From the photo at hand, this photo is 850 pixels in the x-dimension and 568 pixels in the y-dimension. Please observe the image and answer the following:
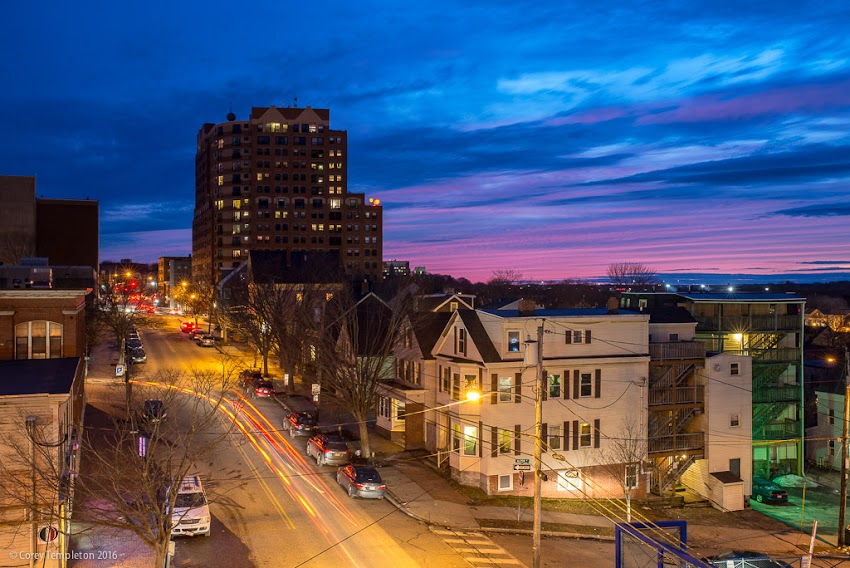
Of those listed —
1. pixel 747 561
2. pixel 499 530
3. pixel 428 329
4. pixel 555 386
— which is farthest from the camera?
pixel 428 329

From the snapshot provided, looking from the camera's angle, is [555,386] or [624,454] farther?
[624,454]

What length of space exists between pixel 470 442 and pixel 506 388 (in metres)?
3.66

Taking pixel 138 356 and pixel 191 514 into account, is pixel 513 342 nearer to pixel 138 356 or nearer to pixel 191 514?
pixel 191 514

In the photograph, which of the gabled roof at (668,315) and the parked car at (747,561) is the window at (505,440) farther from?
the gabled roof at (668,315)

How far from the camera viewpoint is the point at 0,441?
22172mm

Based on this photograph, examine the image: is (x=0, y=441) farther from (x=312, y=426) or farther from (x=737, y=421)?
(x=737, y=421)

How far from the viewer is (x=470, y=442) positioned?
127 ft

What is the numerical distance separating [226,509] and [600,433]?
2218cm

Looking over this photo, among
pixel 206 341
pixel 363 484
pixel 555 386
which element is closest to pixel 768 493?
pixel 555 386

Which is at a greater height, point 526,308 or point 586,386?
point 526,308

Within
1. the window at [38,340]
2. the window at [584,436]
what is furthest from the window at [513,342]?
the window at [38,340]

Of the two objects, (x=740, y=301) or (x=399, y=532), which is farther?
(x=740, y=301)

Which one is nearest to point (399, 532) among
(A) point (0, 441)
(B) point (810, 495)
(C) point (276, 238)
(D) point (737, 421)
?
(A) point (0, 441)

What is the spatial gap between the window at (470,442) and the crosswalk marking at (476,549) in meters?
8.14
